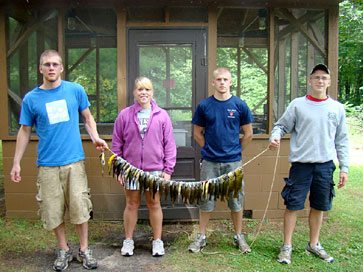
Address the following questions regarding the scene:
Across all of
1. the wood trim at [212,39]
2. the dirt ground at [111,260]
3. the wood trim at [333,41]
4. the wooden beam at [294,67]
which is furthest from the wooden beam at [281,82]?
the dirt ground at [111,260]

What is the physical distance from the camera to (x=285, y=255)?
155 inches

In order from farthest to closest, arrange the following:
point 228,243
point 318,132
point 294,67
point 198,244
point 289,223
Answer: point 294,67
point 228,243
point 198,244
point 289,223
point 318,132

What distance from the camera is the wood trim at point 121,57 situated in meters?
4.93

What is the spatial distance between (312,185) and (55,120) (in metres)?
2.44

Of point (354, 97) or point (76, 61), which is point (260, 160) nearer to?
point (76, 61)

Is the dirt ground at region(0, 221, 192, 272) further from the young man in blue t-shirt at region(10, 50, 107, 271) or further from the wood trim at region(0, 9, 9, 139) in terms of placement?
the wood trim at region(0, 9, 9, 139)

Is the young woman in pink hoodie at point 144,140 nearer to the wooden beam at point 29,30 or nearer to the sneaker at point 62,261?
the sneaker at point 62,261

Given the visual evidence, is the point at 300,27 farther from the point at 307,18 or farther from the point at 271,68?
the point at 271,68

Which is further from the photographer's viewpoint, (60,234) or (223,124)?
(223,124)

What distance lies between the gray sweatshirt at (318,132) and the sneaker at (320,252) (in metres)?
0.82

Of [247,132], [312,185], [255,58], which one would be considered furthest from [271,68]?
[312,185]

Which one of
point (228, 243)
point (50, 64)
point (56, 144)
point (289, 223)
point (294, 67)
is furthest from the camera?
point (294, 67)

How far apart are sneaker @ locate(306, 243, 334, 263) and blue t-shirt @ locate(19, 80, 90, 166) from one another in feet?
7.99

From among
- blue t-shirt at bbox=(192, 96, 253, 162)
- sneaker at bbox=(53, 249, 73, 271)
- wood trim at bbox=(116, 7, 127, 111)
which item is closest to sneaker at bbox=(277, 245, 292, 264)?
A: blue t-shirt at bbox=(192, 96, 253, 162)
